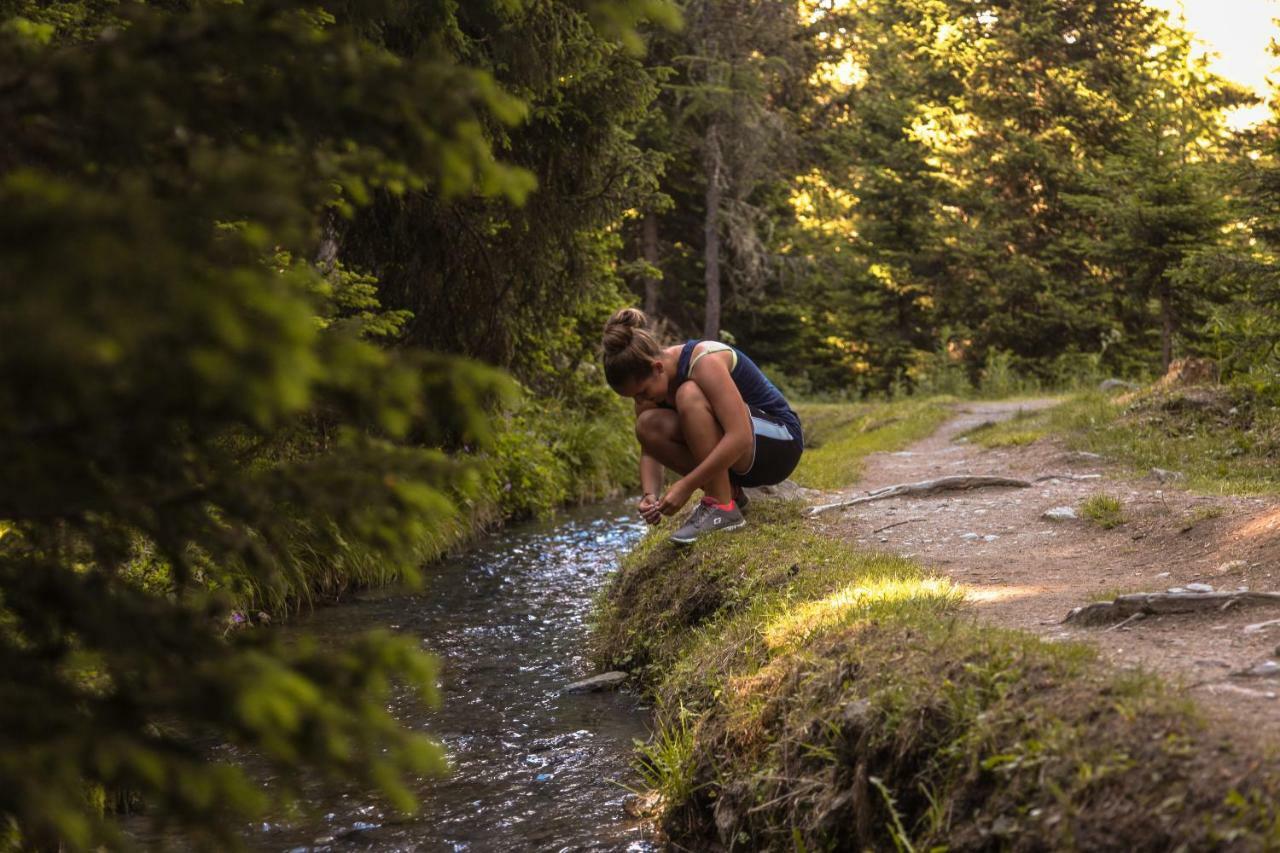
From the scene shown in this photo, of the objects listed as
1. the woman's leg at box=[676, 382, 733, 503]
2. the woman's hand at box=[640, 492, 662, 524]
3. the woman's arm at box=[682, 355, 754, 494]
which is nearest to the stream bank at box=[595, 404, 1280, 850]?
the woman's hand at box=[640, 492, 662, 524]

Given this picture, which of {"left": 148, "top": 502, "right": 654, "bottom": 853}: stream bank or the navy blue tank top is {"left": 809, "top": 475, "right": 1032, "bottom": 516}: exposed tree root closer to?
the navy blue tank top

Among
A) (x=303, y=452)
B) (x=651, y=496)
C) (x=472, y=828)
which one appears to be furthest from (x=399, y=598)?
(x=472, y=828)

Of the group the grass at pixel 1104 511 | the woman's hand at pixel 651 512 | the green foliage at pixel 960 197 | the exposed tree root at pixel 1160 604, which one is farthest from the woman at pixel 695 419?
the green foliage at pixel 960 197

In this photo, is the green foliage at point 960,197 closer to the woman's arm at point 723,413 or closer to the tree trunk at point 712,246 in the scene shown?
the tree trunk at point 712,246

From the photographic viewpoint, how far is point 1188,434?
9.37 m

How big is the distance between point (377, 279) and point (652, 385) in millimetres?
2579

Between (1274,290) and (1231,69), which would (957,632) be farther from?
(1231,69)

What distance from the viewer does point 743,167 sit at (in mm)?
24359

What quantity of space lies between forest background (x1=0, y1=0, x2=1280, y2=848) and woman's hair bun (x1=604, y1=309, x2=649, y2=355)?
629 mm

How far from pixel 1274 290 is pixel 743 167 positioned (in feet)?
55.0

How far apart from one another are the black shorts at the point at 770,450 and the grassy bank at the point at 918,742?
146 cm

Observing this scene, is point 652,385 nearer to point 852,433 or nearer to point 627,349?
point 627,349

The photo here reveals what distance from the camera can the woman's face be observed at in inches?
236

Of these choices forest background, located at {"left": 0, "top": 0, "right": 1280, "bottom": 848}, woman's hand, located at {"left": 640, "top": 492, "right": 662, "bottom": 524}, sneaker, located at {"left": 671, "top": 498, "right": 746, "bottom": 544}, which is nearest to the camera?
forest background, located at {"left": 0, "top": 0, "right": 1280, "bottom": 848}
